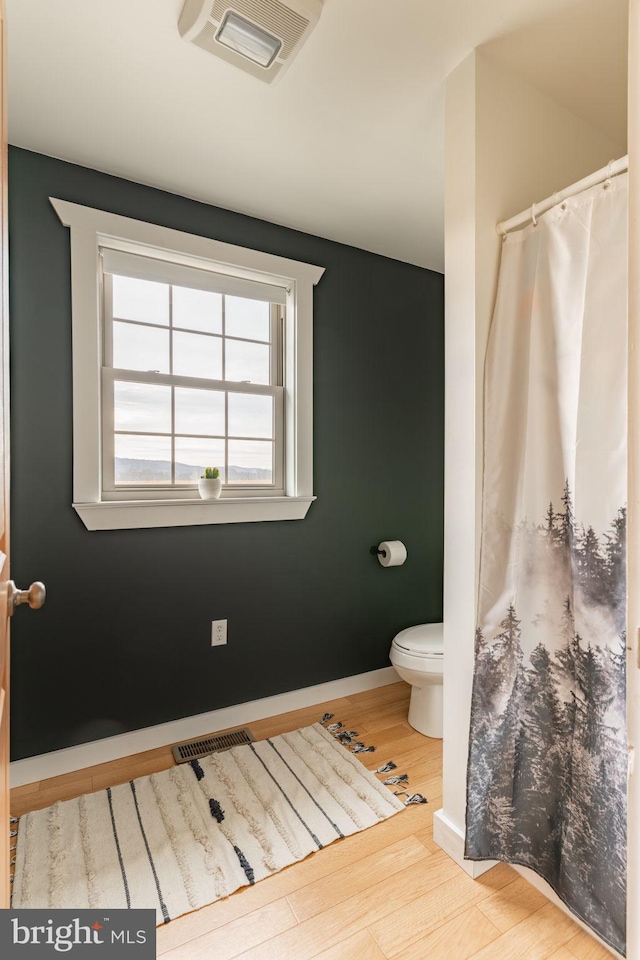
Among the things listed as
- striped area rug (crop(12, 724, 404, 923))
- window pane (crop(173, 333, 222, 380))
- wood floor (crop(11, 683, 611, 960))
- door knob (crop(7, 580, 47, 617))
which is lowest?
wood floor (crop(11, 683, 611, 960))

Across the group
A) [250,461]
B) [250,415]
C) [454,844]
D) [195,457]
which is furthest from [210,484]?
[454,844]

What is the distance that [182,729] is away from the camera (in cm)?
221

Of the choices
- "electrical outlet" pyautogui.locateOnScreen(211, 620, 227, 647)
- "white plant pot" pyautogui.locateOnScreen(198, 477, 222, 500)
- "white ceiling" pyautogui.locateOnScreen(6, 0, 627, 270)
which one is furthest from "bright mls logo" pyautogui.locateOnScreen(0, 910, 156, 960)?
"white ceiling" pyautogui.locateOnScreen(6, 0, 627, 270)

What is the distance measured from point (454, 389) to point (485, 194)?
1.82 feet

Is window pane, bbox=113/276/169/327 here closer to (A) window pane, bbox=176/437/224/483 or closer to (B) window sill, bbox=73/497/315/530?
(A) window pane, bbox=176/437/224/483

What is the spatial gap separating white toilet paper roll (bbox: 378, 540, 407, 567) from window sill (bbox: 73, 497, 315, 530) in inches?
20.1

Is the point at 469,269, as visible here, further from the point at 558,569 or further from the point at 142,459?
the point at 142,459

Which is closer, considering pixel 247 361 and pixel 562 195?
pixel 562 195

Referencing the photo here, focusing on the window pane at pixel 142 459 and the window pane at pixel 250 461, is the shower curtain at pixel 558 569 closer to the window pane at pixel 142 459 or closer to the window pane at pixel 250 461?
the window pane at pixel 250 461

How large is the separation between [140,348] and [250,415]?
57cm

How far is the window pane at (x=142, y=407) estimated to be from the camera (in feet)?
7.07

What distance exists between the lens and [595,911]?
47.2 inches

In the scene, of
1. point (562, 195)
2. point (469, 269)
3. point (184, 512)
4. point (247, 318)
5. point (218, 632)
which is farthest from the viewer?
point (247, 318)

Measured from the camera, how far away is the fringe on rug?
6.04ft
